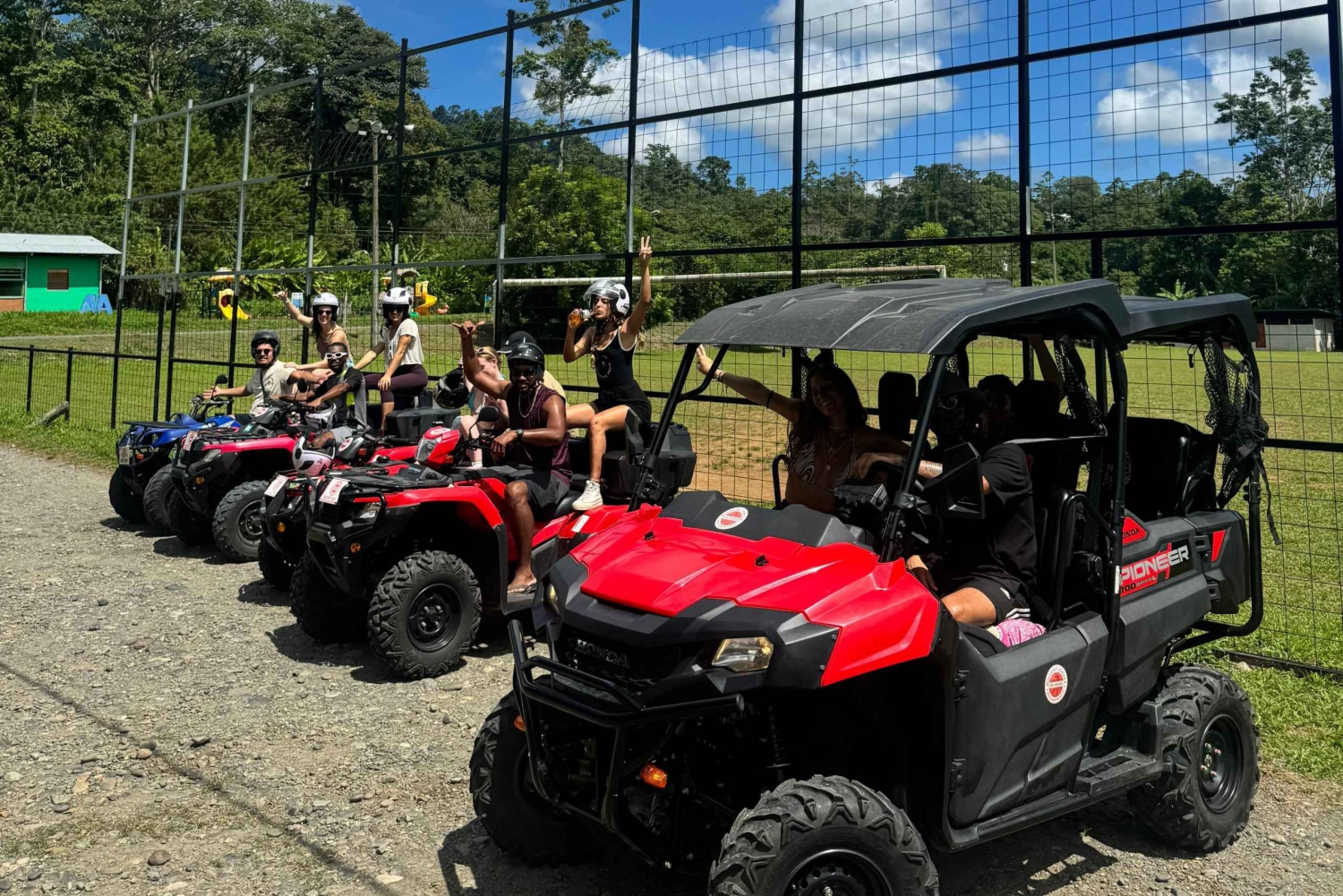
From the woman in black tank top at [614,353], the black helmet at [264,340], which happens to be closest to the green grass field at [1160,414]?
the woman in black tank top at [614,353]

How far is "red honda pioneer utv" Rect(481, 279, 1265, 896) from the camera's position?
346 centimetres

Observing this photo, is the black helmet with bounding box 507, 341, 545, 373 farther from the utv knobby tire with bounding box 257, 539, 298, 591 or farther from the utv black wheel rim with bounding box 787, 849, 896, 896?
the utv black wheel rim with bounding box 787, 849, 896, 896

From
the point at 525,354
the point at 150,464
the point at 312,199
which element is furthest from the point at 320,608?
the point at 312,199

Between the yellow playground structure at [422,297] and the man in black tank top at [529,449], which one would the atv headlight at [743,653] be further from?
the yellow playground structure at [422,297]

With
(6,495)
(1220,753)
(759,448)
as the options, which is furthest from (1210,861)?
(6,495)

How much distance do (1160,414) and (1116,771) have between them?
46.4 ft

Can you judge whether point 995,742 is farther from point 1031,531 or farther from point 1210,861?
point 1210,861

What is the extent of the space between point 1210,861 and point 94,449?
1518cm

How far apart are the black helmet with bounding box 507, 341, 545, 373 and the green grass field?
2.74ft

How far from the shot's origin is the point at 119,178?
58156 millimetres

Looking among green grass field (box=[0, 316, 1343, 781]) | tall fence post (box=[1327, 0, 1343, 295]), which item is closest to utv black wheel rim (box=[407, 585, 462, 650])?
green grass field (box=[0, 316, 1343, 781])

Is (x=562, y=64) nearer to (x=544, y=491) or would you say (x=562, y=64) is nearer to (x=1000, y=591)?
(x=544, y=491)

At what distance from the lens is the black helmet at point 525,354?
710 centimetres

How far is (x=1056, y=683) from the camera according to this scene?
408 cm
